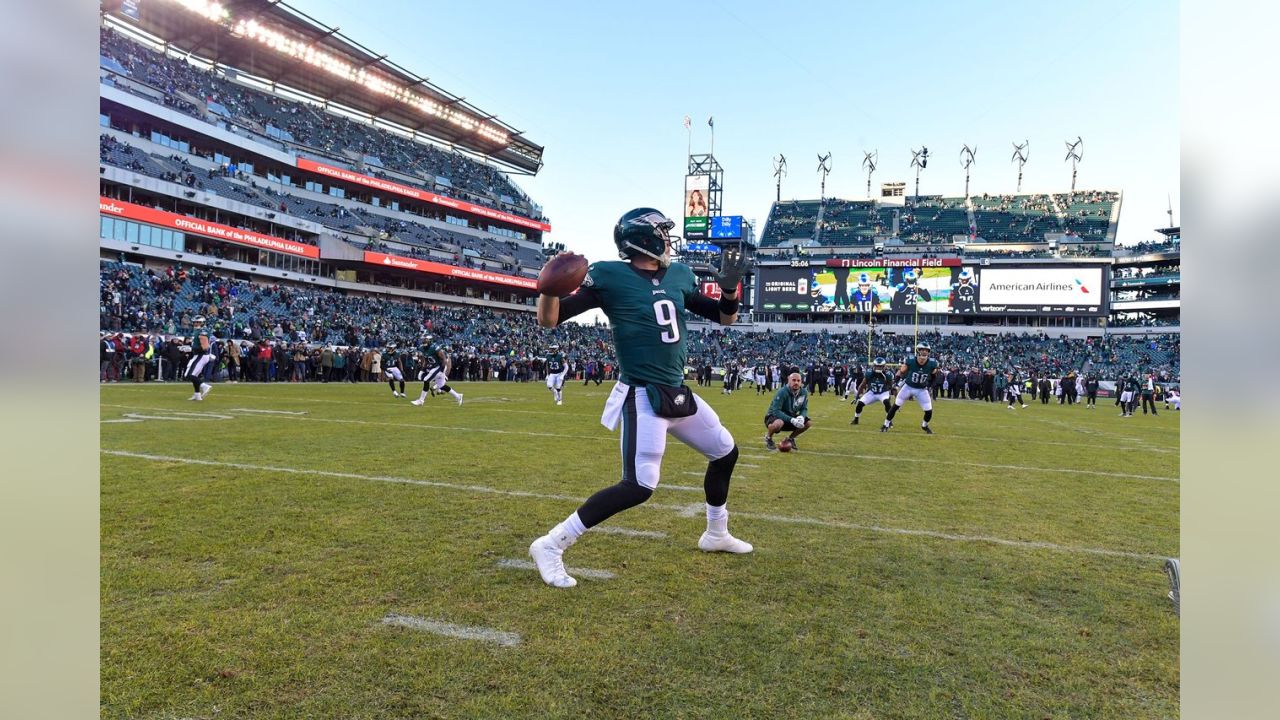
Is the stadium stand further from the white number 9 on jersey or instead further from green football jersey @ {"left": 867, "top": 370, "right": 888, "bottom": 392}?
the white number 9 on jersey

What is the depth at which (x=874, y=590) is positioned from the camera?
11.4 feet

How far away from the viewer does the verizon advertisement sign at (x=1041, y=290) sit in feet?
164

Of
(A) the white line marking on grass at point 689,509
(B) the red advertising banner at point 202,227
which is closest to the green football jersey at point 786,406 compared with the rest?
(A) the white line marking on grass at point 689,509

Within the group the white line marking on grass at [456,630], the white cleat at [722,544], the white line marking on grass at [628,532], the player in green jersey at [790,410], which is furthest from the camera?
the player in green jersey at [790,410]

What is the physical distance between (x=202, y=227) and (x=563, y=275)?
44454 mm

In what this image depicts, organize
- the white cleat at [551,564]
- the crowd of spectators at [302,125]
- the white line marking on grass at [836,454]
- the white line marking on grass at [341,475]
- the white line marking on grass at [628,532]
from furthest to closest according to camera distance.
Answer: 1. the crowd of spectators at [302,125]
2. the white line marking on grass at [836,454]
3. the white line marking on grass at [341,475]
4. the white line marking on grass at [628,532]
5. the white cleat at [551,564]

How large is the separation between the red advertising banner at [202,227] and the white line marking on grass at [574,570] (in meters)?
38.3

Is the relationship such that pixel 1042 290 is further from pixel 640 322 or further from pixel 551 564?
pixel 551 564

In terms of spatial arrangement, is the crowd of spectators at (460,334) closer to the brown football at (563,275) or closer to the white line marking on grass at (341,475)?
the white line marking on grass at (341,475)

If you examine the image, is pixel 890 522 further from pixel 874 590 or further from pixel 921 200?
pixel 921 200

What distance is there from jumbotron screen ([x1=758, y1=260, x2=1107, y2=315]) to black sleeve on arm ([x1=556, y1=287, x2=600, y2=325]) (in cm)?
4823

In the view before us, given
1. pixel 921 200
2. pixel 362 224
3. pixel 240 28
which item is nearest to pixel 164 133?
pixel 240 28

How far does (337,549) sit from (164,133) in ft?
155

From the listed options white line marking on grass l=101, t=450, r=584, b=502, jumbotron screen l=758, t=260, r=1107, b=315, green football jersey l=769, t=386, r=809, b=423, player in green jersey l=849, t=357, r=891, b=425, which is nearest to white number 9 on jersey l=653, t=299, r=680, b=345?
white line marking on grass l=101, t=450, r=584, b=502
